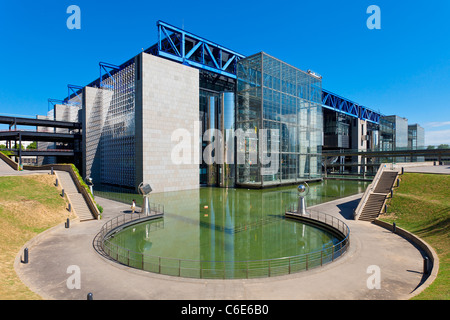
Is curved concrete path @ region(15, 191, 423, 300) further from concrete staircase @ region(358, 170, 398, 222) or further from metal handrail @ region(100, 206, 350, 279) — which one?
concrete staircase @ region(358, 170, 398, 222)

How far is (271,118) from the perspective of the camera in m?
46.6

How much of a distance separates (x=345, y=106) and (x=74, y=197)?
95154 millimetres

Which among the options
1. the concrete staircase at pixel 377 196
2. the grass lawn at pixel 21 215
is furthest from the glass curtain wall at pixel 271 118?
the grass lawn at pixel 21 215

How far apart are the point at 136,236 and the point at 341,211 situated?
19840mm

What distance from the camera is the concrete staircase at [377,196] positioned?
22156 millimetres

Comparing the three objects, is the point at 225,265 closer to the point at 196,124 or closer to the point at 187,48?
the point at 196,124

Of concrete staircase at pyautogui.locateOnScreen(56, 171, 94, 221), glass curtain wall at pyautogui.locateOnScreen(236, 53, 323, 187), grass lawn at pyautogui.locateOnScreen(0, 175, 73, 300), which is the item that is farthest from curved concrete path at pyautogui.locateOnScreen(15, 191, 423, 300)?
glass curtain wall at pyautogui.locateOnScreen(236, 53, 323, 187)

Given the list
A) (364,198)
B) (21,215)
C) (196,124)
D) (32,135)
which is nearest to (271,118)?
(196,124)

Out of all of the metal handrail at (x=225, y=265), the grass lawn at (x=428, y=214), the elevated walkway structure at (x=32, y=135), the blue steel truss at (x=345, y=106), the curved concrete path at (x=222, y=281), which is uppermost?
the blue steel truss at (x=345, y=106)

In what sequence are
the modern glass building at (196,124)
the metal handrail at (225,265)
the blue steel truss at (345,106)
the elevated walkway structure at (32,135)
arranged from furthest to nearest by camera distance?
the blue steel truss at (345,106) → the elevated walkway structure at (32,135) → the modern glass building at (196,124) → the metal handrail at (225,265)

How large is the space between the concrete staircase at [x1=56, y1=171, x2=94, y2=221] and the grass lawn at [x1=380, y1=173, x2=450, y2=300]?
23.8 metres

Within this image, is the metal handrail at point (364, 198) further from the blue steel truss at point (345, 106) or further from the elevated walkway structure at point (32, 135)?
the elevated walkway structure at point (32, 135)

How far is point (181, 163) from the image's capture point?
43406mm

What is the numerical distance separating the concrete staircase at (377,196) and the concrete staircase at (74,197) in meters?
24.9
